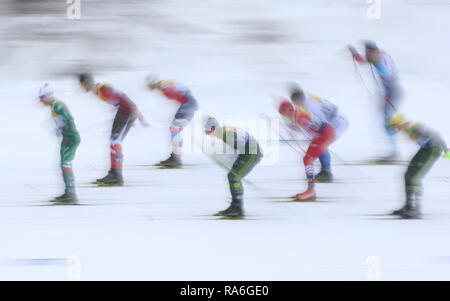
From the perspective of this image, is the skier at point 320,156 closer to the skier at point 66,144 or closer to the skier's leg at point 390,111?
the skier's leg at point 390,111

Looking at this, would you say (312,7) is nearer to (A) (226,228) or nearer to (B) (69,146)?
(A) (226,228)

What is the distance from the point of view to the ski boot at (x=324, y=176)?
3.04 meters

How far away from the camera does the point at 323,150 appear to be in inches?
119

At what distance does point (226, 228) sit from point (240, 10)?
1.08 meters

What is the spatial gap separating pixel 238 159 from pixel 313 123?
1.33ft

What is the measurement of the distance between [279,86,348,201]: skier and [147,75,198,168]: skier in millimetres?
446

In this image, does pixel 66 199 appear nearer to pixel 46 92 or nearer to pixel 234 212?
pixel 46 92

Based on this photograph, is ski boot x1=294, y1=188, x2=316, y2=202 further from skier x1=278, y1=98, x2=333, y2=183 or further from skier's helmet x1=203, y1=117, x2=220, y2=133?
skier's helmet x1=203, y1=117, x2=220, y2=133

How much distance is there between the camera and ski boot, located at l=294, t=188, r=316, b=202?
3.00 metres

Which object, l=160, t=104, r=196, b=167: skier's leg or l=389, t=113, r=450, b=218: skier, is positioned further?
l=160, t=104, r=196, b=167: skier's leg

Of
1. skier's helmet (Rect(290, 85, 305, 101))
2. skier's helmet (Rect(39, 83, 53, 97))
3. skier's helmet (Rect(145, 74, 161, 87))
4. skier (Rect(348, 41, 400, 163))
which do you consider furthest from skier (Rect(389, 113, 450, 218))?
skier's helmet (Rect(39, 83, 53, 97))

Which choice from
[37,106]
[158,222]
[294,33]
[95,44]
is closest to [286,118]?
[294,33]

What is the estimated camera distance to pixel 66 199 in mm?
3004

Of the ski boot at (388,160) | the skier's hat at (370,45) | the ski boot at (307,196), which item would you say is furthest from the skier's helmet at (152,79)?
the ski boot at (388,160)
